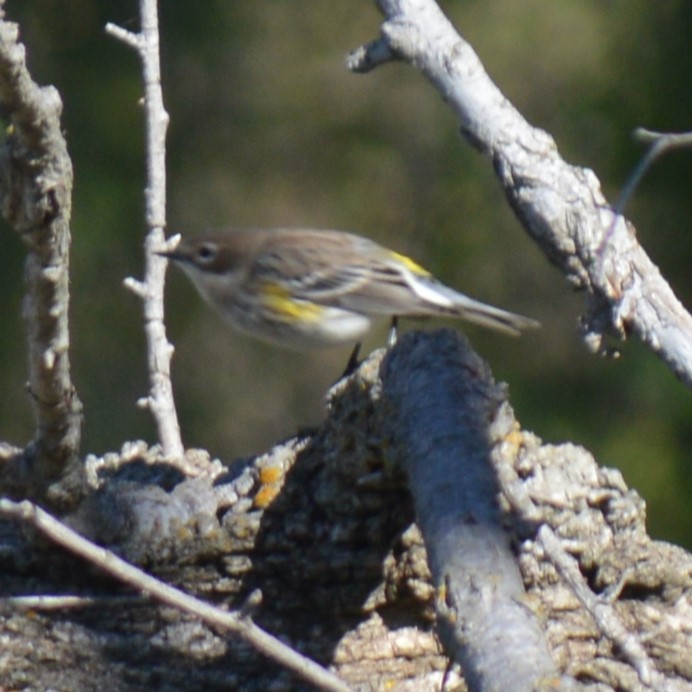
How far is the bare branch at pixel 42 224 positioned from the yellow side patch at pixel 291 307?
221 cm

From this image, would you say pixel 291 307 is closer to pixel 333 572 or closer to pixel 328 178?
pixel 333 572

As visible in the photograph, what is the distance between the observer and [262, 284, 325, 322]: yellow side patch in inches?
171

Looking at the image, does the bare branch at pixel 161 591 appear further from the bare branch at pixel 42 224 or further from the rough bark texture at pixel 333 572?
the rough bark texture at pixel 333 572

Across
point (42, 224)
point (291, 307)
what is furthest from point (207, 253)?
point (42, 224)

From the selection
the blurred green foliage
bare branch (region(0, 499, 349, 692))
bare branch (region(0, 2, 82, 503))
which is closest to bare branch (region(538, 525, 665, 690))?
bare branch (region(0, 499, 349, 692))

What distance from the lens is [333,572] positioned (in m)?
2.29

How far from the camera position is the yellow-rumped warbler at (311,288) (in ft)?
14.1

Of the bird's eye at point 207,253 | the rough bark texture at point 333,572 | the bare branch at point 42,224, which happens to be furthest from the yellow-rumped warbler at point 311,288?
the bare branch at point 42,224

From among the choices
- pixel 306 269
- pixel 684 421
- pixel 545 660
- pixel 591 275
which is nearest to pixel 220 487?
pixel 591 275

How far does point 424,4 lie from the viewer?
2.37 metres

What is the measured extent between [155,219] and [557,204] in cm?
94

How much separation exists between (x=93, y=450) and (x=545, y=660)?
5.35 m

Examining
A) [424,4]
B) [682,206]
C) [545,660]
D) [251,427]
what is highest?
[424,4]

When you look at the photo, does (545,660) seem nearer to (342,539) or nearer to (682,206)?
(342,539)
